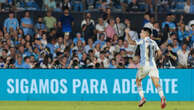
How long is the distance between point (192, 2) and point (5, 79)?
8.74 m

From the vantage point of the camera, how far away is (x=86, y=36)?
19812mm

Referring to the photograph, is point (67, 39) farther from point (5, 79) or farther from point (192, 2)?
point (192, 2)

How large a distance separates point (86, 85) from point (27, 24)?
14.2ft

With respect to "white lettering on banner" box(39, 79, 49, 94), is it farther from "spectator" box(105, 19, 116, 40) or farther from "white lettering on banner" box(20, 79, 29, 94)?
"spectator" box(105, 19, 116, 40)

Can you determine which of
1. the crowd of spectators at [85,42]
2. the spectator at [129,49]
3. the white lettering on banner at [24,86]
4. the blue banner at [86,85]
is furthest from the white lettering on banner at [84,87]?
the spectator at [129,49]

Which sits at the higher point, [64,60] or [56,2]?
[56,2]

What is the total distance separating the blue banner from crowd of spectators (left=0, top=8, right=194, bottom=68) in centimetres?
69

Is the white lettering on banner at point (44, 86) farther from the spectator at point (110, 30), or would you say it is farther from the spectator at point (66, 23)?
the spectator at point (110, 30)

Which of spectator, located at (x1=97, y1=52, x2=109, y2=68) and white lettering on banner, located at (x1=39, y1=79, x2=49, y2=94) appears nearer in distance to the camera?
white lettering on banner, located at (x1=39, y1=79, x2=49, y2=94)

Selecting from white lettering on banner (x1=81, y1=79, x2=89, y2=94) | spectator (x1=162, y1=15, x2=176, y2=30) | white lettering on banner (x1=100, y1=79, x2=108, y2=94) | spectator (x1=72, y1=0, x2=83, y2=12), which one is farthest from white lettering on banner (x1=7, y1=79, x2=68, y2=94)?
spectator (x1=162, y1=15, x2=176, y2=30)

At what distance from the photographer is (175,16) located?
2075 centimetres

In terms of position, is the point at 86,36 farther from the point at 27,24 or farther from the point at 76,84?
the point at 76,84

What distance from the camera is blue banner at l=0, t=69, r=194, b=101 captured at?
17.0 m
